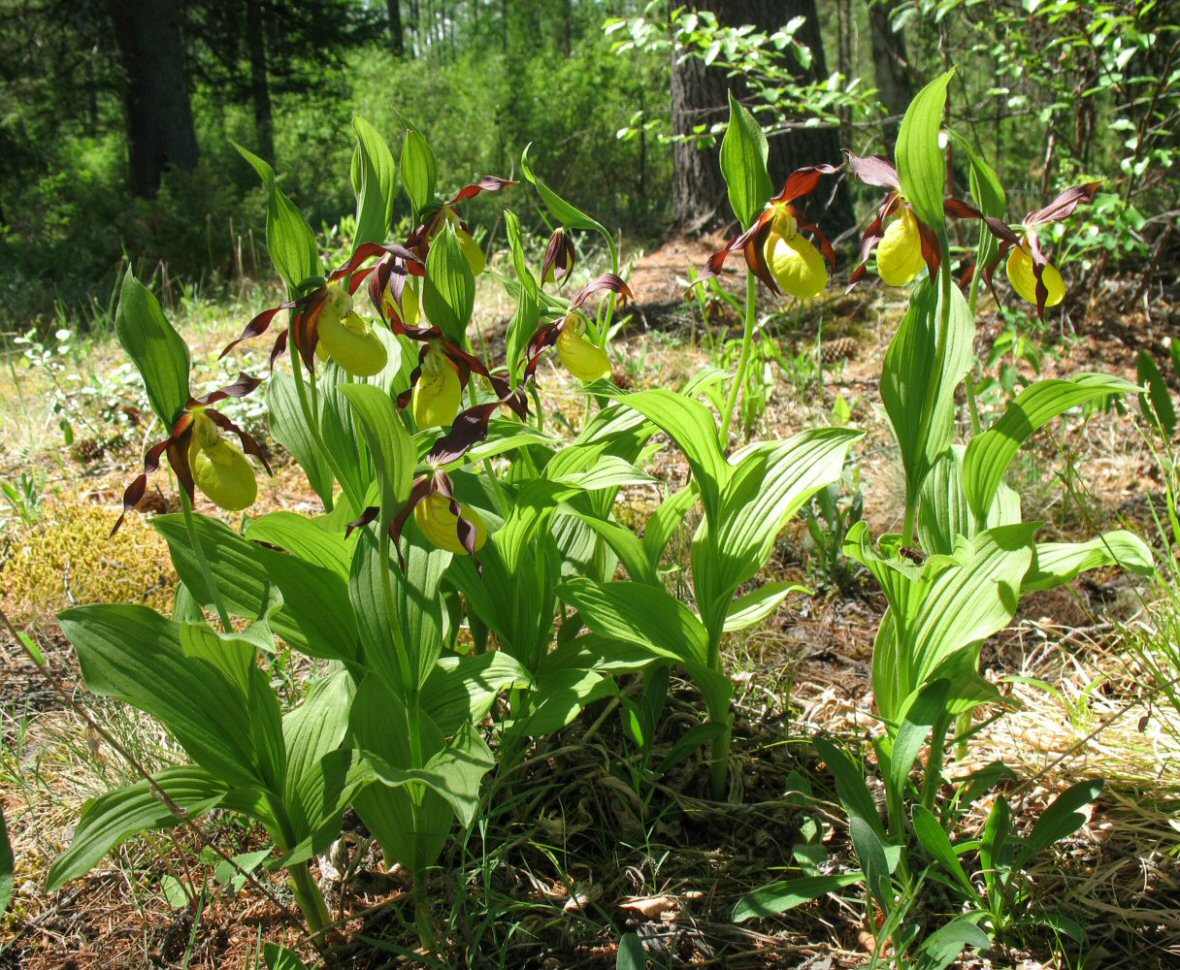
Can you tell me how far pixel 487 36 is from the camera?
1487cm

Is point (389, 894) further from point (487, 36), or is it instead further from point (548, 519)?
point (487, 36)

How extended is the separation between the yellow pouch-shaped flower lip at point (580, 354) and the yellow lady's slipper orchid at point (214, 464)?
509 millimetres

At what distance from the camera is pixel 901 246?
3.87ft

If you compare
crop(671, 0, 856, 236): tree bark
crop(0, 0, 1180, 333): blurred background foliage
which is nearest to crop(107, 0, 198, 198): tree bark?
crop(0, 0, 1180, 333): blurred background foliage

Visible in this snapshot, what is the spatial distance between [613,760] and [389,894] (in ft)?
1.37

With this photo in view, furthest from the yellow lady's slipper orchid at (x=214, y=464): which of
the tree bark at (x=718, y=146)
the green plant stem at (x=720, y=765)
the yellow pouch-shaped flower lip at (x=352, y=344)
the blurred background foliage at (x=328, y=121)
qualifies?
the tree bark at (x=718, y=146)

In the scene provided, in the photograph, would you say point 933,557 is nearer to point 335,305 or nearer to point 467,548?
point 467,548

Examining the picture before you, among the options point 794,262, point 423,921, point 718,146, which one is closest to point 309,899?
point 423,921

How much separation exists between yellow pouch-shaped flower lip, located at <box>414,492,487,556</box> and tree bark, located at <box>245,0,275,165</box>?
951 cm

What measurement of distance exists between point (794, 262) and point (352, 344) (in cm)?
63

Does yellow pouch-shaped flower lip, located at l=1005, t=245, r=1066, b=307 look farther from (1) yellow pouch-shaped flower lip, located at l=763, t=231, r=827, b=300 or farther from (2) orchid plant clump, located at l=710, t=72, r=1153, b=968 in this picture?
(1) yellow pouch-shaped flower lip, located at l=763, t=231, r=827, b=300

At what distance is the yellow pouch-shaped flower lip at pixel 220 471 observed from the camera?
3.48ft

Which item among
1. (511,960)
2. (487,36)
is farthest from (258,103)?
(511,960)

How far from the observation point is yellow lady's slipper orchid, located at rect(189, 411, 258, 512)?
3.45 feet
